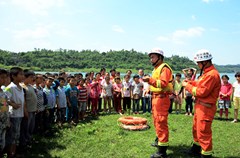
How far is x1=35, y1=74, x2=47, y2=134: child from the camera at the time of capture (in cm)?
682

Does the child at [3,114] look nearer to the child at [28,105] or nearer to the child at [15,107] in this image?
the child at [15,107]

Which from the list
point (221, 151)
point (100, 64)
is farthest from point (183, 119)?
point (100, 64)

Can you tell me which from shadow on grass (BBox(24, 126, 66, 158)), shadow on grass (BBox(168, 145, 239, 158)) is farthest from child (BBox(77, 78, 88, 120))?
shadow on grass (BBox(168, 145, 239, 158))

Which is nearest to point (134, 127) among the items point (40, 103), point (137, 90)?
point (40, 103)

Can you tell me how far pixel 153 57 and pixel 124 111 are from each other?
6819 mm

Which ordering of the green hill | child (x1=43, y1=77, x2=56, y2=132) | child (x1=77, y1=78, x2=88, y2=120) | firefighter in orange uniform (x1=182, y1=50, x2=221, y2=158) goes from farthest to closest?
1. the green hill
2. child (x1=77, y1=78, x2=88, y2=120)
3. child (x1=43, y1=77, x2=56, y2=132)
4. firefighter in orange uniform (x1=182, y1=50, x2=221, y2=158)

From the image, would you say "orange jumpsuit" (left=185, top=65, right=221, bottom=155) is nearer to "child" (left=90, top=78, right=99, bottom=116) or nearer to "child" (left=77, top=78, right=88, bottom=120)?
"child" (left=77, top=78, right=88, bottom=120)

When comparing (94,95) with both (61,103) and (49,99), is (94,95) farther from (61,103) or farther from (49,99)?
(49,99)

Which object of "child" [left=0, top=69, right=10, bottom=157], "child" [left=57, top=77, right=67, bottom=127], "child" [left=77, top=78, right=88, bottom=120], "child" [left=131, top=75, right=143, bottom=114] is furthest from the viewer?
Result: "child" [left=131, top=75, right=143, bottom=114]

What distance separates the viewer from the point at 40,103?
6855 mm

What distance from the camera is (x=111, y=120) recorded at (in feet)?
32.6

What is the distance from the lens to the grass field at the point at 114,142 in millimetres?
5945

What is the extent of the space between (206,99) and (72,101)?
218 inches

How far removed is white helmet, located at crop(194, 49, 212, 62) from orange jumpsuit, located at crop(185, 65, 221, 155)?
23 cm
